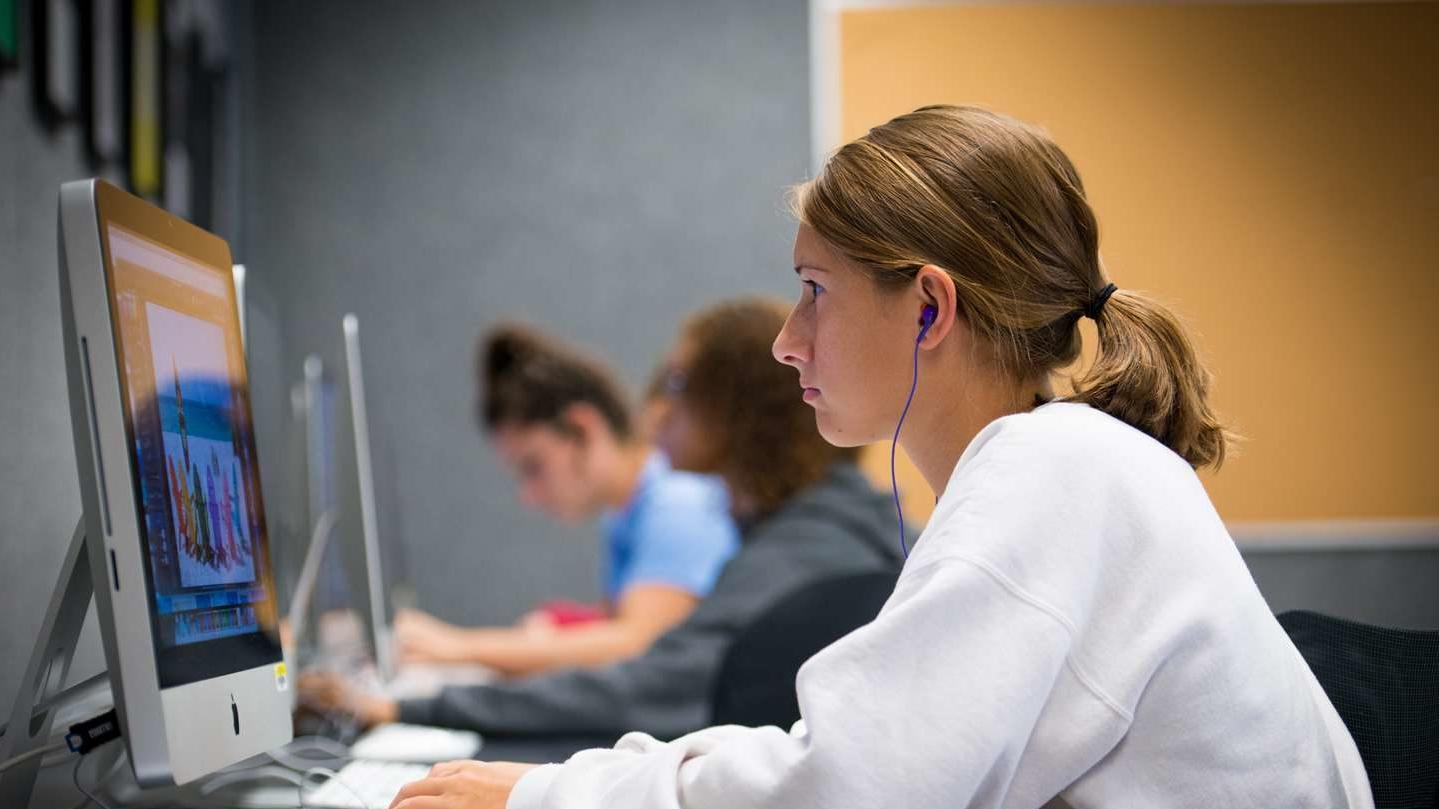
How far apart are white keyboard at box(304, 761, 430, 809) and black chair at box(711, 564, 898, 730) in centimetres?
40

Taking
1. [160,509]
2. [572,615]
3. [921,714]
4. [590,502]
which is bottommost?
[572,615]

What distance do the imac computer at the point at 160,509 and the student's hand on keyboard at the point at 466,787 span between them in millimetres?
138

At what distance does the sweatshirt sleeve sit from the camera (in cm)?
75

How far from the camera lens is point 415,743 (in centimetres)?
194

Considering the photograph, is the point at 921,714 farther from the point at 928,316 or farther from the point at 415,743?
the point at 415,743

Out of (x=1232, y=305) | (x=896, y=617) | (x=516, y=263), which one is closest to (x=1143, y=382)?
(x=896, y=617)

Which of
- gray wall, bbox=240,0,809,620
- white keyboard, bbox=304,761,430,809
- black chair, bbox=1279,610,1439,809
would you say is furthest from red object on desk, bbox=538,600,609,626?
black chair, bbox=1279,610,1439,809

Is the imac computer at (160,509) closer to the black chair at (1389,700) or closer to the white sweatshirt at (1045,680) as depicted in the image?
the white sweatshirt at (1045,680)

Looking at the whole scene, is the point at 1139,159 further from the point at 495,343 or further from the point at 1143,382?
the point at 1143,382

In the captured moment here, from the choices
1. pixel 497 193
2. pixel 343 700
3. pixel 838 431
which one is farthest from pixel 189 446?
pixel 497 193

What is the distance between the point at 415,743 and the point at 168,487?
45.1 inches

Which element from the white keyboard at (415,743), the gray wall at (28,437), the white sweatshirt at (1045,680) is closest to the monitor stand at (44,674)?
the gray wall at (28,437)

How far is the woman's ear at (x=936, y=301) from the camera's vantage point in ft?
3.22

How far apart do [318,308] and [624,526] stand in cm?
141
